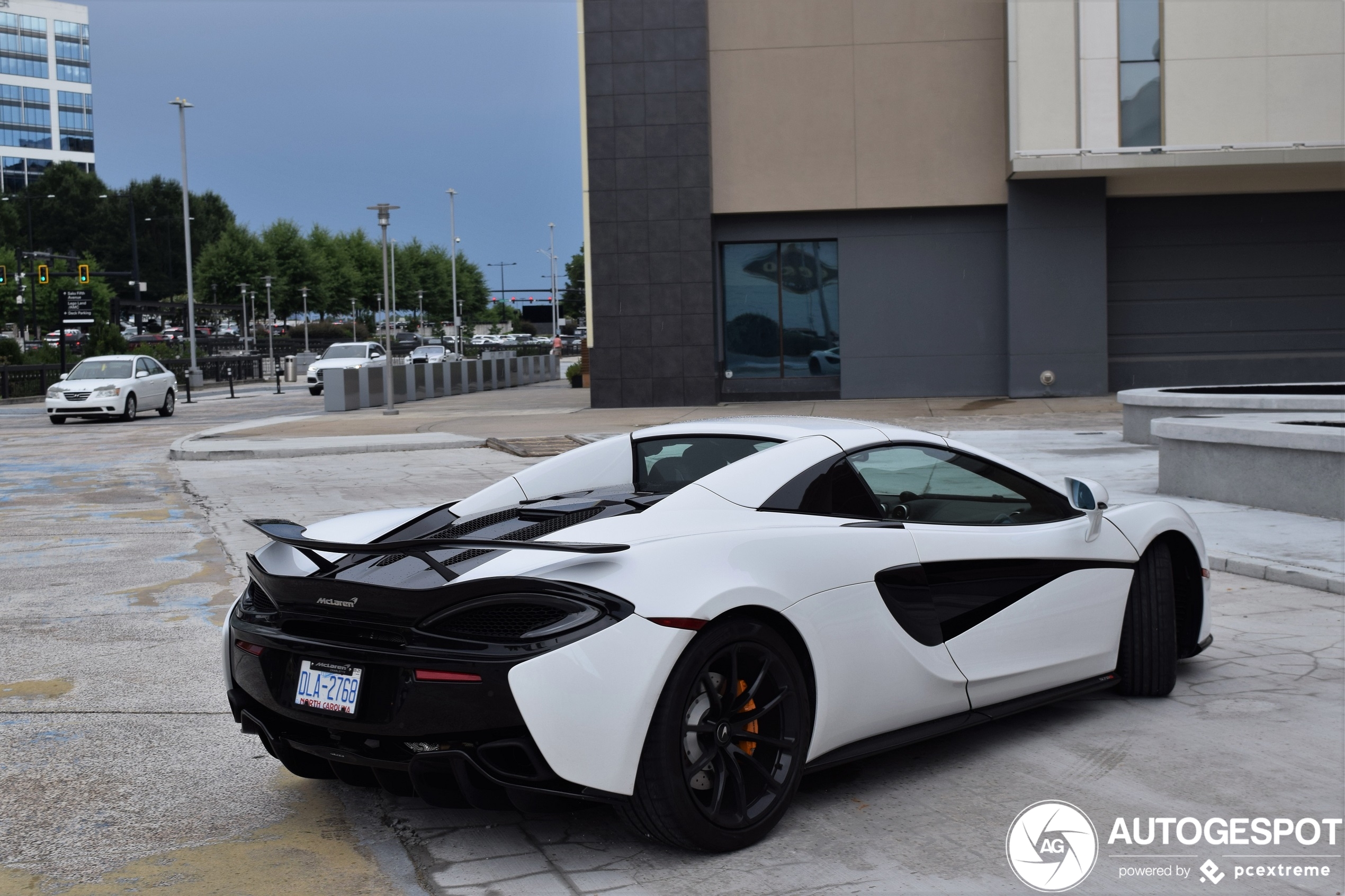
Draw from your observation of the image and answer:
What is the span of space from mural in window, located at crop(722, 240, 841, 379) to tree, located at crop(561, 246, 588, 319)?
111 metres

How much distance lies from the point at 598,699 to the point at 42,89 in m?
166

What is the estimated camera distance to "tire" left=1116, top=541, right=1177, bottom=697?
17.8ft

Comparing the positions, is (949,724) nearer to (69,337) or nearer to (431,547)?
(431,547)

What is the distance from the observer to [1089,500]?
504cm

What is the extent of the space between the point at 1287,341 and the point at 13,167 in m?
147

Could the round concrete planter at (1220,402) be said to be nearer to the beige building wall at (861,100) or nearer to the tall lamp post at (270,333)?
the beige building wall at (861,100)

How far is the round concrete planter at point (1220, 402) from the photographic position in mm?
13977

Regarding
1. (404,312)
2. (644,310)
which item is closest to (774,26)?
(644,310)

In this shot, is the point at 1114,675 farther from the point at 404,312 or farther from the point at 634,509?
the point at 404,312

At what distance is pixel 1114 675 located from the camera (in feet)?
17.8

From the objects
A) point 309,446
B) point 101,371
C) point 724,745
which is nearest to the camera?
point 724,745

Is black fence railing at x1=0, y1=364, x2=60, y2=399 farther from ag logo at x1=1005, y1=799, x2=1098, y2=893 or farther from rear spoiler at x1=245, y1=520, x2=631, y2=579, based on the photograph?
ag logo at x1=1005, y1=799, x2=1098, y2=893

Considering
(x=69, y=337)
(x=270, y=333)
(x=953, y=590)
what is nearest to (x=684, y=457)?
(x=953, y=590)

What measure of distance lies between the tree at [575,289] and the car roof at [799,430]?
13570 centimetres
